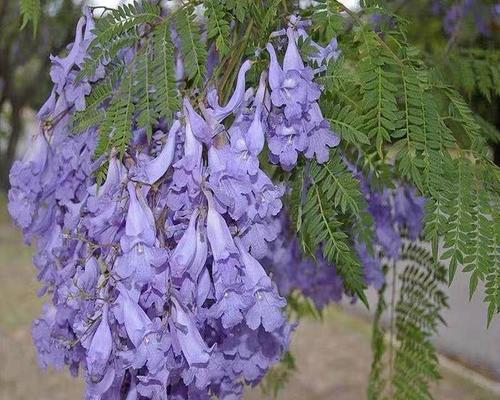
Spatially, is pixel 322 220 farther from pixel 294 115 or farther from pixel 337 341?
→ pixel 337 341

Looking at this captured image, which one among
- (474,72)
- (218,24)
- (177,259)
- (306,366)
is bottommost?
(306,366)

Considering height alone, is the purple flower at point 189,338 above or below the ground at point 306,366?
above

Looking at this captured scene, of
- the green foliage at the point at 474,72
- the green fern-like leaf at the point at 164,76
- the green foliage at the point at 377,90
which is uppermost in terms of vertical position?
the green fern-like leaf at the point at 164,76

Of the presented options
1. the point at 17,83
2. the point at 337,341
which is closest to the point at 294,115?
the point at 337,341

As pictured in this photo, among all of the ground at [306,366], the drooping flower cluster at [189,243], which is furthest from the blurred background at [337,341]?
the drooping flower cluster at [189,243]

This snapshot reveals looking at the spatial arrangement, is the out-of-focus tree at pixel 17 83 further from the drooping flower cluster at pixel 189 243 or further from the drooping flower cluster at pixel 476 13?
the drooping flower cluster at pixel 189 243

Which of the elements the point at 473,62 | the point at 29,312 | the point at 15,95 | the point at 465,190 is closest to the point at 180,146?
the point at 465,190

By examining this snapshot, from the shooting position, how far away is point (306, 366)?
3820mm

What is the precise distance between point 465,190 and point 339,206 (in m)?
0.18

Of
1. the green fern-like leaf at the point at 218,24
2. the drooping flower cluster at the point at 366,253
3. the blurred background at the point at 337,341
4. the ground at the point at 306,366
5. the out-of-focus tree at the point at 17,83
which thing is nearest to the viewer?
the green fern-like leaf at the point at 218,24

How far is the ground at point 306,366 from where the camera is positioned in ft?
11.0

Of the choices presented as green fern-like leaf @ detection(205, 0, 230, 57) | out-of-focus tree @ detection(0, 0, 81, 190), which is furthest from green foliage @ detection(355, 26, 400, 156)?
out-of-focus tree @ detection(0, 0, 81, 190)

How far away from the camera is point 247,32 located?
87 centimetres

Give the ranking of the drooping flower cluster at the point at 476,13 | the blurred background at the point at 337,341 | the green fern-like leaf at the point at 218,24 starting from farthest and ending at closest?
the blurred background at the point at 337,341
the drooping flower cluster at the point at 476,13
the green fern-like leaf at the point at 218,24
